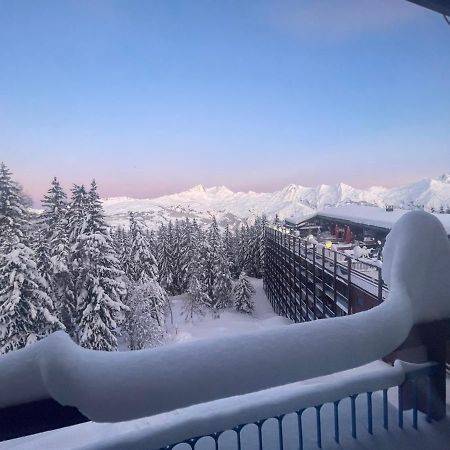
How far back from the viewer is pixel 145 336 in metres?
14.5

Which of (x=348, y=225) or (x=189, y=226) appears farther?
(x=189, y=226)

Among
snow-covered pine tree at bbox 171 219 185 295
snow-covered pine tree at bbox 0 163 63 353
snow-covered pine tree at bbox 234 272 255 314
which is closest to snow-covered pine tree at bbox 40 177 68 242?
snow-covered pine tree at bbox 0 163 63 353

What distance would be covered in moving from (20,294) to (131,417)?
10.6 metres

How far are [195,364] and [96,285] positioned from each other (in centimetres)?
1207

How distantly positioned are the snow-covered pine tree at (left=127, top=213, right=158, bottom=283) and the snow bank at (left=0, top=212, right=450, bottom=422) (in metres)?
16.3

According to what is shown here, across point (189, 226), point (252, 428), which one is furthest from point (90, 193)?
point (189, 226)

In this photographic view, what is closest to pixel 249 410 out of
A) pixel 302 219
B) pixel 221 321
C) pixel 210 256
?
pixel 221 321

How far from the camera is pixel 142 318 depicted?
1466 centimetres

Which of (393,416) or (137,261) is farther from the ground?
(393,416)

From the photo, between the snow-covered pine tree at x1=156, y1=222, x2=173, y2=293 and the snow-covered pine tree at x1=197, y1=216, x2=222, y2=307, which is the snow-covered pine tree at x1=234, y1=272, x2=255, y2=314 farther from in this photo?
the snow-covered pine tree at x1=156, y1=222, x2=173, y2=293

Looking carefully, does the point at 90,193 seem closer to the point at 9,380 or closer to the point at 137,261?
the point at 137,261

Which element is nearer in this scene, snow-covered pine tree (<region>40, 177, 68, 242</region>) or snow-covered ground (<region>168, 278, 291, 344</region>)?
snow-covered pine tree (<region>40, 177, 68, 242</region>)

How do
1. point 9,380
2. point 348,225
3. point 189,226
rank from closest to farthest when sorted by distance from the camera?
1. point 9,380
2. point 348,225
3. point 189,226

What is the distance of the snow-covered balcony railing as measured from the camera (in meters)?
0.84
